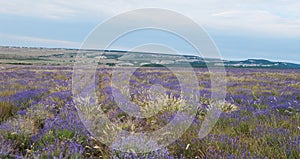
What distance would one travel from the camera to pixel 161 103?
6551 mm

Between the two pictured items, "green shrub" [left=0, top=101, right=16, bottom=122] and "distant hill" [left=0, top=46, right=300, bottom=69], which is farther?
"distant hill" [left=0, top=46, right=300, bottom=69]

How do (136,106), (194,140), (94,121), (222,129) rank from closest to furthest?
(194,140), (222,129), (94,121), (136,106)

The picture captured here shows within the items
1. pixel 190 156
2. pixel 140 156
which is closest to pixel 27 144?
pixel 140 156

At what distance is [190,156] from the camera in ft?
11.9

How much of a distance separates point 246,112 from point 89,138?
3.59 m

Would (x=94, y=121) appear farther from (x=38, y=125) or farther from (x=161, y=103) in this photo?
(x=161, y=103)

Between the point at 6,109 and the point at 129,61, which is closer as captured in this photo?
the point at 6,109

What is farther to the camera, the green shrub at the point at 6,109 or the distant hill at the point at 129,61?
the distant hill at the point at 129,61

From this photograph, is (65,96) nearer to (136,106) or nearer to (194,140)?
(136,106)

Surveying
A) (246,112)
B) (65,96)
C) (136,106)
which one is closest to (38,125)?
(136,106)

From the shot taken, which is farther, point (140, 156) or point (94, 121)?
point (94, 121)

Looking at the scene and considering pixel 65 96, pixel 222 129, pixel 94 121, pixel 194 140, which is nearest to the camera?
pixel 194 140

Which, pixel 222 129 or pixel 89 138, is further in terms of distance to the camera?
pixel 222 129

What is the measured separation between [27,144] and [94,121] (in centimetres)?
126
